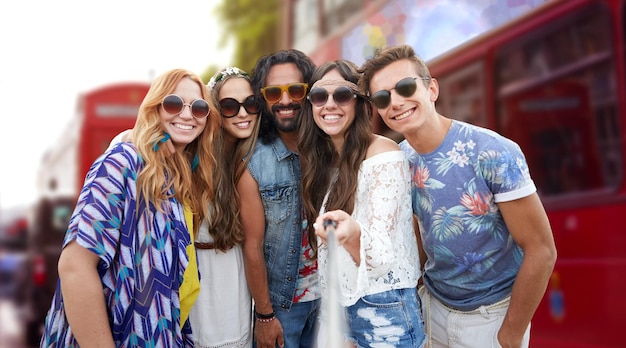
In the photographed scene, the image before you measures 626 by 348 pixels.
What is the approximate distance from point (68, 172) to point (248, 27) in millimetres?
11478

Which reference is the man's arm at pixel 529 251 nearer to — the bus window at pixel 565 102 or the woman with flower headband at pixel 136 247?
the woman with flower headband at pixel 136 247

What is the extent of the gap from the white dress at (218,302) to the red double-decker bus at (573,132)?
260 centimetres

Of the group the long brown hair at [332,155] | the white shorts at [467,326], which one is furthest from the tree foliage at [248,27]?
the white shorts at [467,326]

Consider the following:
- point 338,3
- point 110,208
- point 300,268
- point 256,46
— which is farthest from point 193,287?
point 256,46

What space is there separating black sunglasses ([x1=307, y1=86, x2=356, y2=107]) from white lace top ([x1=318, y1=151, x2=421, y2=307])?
1.04 ft

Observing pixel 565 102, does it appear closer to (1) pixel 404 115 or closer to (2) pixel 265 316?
(1) pixel 404 115

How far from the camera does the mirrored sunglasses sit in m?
2.98

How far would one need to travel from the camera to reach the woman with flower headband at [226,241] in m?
2.73

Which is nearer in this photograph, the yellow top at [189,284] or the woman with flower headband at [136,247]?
the woman with flower headband at [136,247]

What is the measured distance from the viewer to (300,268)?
9.88 feet

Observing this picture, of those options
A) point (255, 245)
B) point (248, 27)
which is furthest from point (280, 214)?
point (248, 27)

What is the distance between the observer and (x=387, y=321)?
2.36 meters

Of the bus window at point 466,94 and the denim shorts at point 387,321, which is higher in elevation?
the bus window at point 466,94

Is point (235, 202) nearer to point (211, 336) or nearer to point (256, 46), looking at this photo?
point (211, 336)
